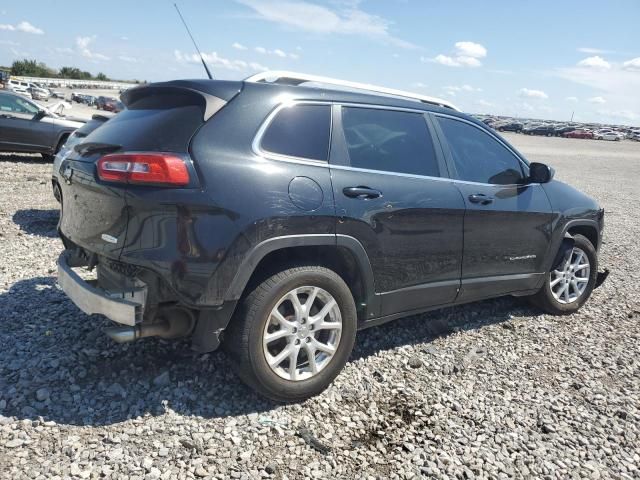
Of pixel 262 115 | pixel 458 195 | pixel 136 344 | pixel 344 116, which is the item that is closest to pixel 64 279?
pixel 136 344

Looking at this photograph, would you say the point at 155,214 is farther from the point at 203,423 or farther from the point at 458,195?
the point at 458,195

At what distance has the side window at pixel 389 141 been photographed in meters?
3.45

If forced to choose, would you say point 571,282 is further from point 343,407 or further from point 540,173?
point 343,407

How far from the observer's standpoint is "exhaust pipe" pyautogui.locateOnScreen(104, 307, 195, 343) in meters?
2.89

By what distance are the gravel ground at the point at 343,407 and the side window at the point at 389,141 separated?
4.71ft

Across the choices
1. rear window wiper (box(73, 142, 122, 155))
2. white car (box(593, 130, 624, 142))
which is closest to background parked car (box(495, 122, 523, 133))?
white car (box(593, 130, 624, 142))

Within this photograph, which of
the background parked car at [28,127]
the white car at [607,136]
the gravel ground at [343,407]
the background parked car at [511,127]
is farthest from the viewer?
Result: the background parked car at [511,127]

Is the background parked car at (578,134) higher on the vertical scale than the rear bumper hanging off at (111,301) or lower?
higher

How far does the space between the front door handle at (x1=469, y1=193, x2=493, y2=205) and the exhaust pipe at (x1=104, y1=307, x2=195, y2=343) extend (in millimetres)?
2279

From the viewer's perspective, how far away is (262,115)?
3.08 metres

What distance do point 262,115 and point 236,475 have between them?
196 centimetres

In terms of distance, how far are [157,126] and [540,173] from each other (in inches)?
130

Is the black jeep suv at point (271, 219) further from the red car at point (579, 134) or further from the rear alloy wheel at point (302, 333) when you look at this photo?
the red car at point (579, 134)

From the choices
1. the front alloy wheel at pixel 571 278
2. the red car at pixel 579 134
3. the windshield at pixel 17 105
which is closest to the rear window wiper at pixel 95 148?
the front alloy wheel at pixel 571 278
